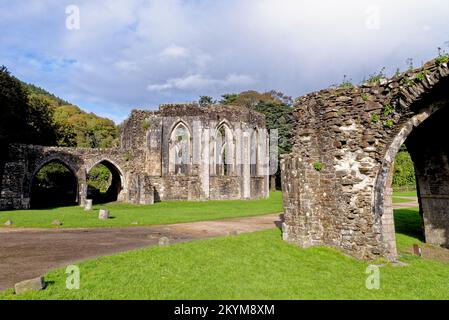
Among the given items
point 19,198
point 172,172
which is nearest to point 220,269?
point 19,198

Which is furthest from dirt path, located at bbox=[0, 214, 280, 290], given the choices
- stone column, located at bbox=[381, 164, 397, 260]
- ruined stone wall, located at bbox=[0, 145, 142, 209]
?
ruined stone wall, located at bbox=[0, 145, 142, 209]

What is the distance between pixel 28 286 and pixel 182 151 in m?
29.1

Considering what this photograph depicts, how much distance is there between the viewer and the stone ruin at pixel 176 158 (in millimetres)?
30141

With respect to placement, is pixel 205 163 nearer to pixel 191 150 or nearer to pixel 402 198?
pixel 191 150

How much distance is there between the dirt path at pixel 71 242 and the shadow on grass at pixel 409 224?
6302mm

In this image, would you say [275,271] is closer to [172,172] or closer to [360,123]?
[360,123]

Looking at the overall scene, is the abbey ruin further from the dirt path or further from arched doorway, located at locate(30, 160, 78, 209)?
arched doorway, located at locate(30, 160, 78, 209)

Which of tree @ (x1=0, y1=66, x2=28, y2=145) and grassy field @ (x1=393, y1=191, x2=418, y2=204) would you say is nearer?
tree @ (x1=0, y1=66, x2=28, y2=145)

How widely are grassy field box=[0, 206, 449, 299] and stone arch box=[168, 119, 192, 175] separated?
887 inches

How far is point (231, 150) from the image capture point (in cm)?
3434

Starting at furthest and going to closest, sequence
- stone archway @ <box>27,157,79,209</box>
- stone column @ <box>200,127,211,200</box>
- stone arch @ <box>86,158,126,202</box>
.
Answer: stone archway @ <box>27,157,79,209</box> < stone column @ <box>200,127,211,200</box> < stone arch @ <box>86,158,126,202</box>

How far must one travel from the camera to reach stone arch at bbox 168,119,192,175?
32.6 metres

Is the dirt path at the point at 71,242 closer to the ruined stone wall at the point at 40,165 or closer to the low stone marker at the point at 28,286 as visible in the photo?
the low stone marker at the point at 28,286

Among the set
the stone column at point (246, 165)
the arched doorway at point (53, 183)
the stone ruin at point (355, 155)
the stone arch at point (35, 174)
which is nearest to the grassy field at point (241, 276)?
the stone ruin at point (355, 155)
